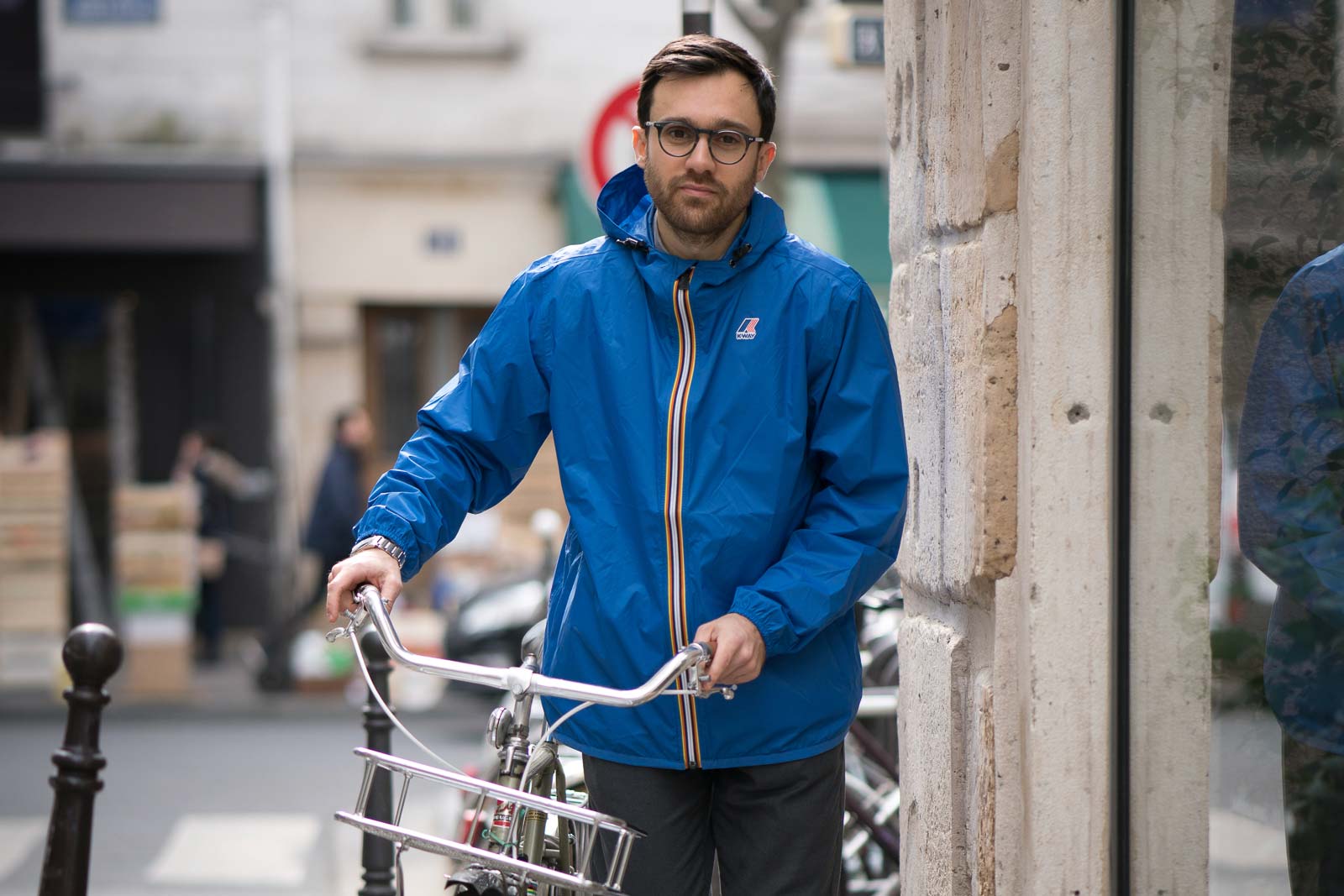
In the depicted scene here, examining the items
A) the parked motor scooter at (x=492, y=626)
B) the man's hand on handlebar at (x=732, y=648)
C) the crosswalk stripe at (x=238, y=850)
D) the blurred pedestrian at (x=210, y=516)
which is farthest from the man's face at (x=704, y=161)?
the blurred pedestrian at (x=210, y=516)

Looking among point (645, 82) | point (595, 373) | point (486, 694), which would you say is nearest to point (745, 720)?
point (595, 373)

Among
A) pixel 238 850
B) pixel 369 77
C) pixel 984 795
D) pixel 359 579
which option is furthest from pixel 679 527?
pixel 369 77

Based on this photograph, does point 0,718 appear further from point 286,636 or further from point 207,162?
point 207,162

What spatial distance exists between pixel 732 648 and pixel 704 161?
29.9 inches

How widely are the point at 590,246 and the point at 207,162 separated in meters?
12.4

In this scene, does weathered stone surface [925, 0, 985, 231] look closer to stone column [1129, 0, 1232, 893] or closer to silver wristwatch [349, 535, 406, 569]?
stone column [1129, 0, 1232, 893]

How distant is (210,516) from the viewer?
13.1 meters

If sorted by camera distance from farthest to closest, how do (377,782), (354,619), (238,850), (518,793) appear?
(238,850), (377,782), (354,619), (518,793)

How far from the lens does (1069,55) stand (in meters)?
2.81

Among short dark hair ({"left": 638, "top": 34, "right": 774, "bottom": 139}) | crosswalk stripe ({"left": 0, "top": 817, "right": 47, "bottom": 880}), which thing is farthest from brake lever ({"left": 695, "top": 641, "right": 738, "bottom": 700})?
crosswalk stripe ({"left": 0, "top": 817, "right": 47, "bottom": 880})

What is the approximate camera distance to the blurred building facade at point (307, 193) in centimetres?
1442

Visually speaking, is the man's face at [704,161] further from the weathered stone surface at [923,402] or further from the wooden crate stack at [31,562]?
the wooden crate stack at [31,562]

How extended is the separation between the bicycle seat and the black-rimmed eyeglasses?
811 mm

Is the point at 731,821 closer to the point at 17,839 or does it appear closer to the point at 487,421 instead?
the point at 487,421
